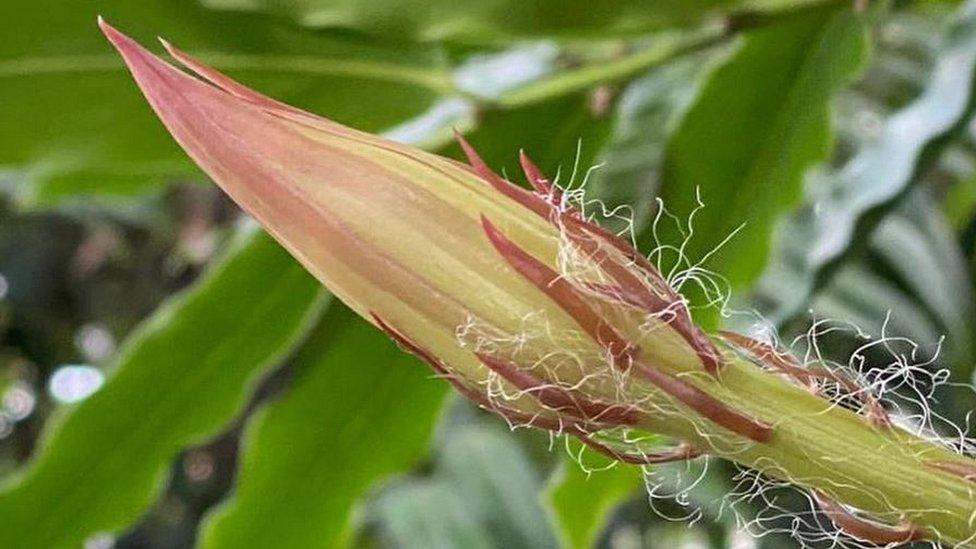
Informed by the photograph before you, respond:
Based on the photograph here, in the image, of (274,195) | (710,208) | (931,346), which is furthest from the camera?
(931,346)

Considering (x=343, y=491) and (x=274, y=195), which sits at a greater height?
(x=274, y=195)

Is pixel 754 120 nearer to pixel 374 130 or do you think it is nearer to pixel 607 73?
pixel 607 73

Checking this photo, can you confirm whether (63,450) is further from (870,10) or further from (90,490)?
(870,10)

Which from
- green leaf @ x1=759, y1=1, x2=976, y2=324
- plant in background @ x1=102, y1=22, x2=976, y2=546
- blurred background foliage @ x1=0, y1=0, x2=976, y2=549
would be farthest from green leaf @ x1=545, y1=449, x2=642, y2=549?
plant in background @ x1=102, y1=22, x2=976, y2=546

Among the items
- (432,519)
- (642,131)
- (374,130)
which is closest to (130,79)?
(374,130)

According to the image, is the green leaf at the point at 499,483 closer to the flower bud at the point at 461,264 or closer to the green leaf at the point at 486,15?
the green leaf at the point at 486,15

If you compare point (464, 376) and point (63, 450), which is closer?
point (464, 376)

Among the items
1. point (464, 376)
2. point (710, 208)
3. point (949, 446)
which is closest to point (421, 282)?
point (464, 376)

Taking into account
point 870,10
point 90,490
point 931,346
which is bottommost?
point 931,346
